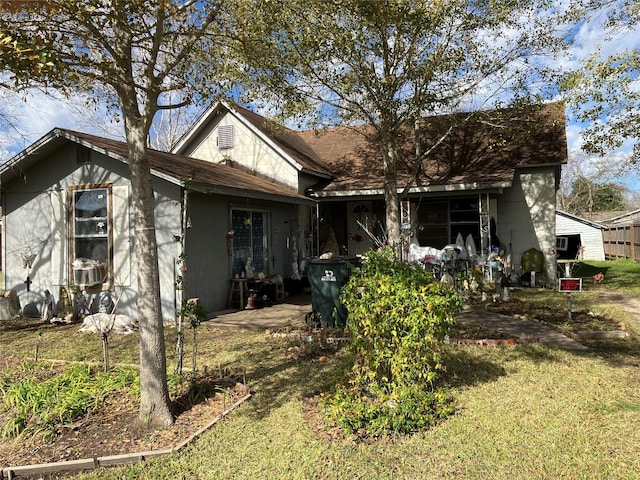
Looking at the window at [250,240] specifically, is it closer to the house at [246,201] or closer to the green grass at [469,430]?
the house at [246,201]

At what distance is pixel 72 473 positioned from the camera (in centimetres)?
360

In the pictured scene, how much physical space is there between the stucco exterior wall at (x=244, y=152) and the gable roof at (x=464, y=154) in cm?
132

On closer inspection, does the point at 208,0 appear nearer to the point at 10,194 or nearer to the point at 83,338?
the point at 83,338

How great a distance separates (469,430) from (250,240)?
881 cm

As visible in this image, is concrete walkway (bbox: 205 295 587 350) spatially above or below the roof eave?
below

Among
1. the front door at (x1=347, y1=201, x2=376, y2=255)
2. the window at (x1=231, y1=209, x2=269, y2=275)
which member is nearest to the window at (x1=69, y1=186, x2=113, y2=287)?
the window at (x1=231, y1=209, x2=269, y2=275)

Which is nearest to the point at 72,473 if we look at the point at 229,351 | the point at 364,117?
the point at 229,351

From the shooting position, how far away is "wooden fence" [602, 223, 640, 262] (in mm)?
22766

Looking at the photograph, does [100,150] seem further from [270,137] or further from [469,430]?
[469,430]

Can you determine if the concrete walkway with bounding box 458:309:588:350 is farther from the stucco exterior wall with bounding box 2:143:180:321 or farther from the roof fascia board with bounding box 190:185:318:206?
the stucco exterior wall with bounding box 2:143:180:321

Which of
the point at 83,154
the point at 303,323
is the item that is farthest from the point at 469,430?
the point at 83,154

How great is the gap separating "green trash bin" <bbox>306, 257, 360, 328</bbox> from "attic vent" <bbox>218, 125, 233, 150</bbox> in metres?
8.90

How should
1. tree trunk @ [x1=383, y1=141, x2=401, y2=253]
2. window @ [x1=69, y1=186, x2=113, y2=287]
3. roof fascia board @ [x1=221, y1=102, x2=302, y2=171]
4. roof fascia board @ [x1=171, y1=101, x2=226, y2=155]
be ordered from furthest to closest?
roof fascia board @ [x1=171, y1=101, x2=226, y2=155] → roof fascia board @ [x1=221, y1=102, x2=302, y2=171] → tree trunk @ [x1=383, y1=141, x2=401, y2=253] → window @ [x1=69, y1=186, x2=113, y2=287]

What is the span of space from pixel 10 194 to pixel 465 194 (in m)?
12.7
